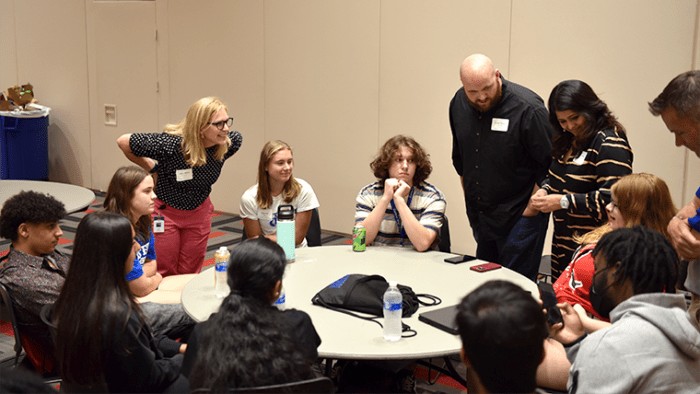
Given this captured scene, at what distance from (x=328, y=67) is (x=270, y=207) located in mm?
3079

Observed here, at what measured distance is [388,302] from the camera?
2.55m

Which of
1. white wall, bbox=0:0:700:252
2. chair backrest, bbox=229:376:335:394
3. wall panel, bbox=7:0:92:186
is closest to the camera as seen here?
chair backrest, bbox=229:376:335:394

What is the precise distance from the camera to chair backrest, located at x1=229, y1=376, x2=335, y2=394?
67.5 inches

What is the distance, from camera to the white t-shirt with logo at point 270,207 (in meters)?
3.99

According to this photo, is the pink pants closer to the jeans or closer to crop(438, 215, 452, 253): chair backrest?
crop(438, 215, 452, 253): chair backrest

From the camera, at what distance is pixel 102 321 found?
7.07ft

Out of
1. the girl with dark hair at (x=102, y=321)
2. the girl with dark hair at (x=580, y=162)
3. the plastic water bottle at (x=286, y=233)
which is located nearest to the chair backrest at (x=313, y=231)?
the plastic water bottle at (x=286, y=233)

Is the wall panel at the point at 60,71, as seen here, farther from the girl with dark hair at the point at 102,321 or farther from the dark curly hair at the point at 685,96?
the dark curly hair at the point at 685,96

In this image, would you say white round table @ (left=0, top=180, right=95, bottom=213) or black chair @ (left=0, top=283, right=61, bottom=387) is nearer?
black chair @ (left=0, top=283, right=61, bottom=387)

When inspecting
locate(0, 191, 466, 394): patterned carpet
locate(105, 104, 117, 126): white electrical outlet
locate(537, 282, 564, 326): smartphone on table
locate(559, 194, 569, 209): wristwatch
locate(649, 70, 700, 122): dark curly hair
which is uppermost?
Result: locate(649, 70, 700, 122): dark curly hair

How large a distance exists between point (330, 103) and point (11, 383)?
5.86 metres

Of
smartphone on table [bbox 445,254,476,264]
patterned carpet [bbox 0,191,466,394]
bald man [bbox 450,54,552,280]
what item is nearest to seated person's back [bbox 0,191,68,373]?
patterned carpet [bbox 0,191,466,394]

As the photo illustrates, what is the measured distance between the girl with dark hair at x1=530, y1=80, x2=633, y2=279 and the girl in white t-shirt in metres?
1.30

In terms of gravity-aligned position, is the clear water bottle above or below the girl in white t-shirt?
below
